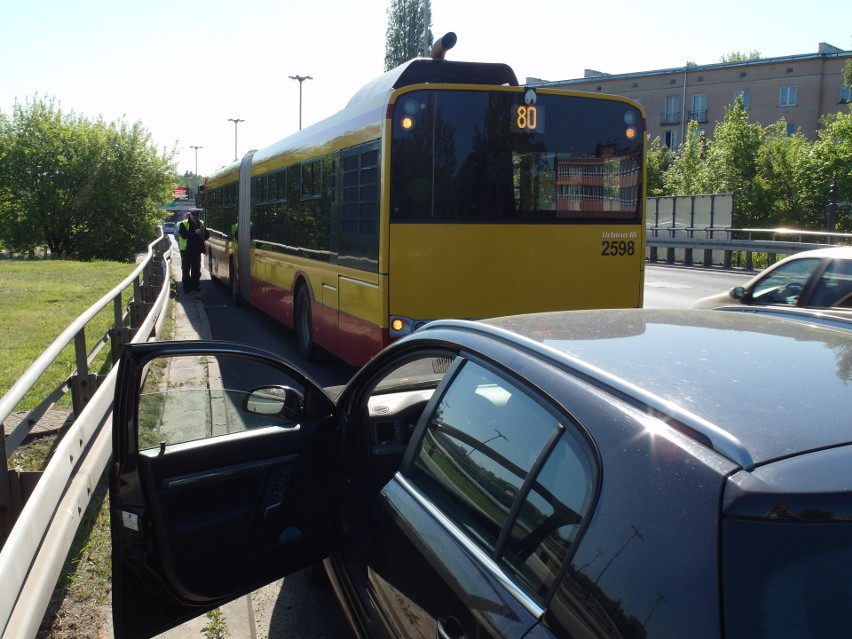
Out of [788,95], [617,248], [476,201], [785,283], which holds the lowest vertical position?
[785,283]

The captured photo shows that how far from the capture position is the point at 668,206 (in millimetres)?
33031

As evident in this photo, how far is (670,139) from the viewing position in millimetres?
73312

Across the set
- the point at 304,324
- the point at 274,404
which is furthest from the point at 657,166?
the point at 274,404

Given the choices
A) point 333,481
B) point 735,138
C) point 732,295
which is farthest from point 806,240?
point 333,481

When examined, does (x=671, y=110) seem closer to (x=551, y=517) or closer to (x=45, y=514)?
(x=45, y=514)

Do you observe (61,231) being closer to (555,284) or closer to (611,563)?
(555,284)

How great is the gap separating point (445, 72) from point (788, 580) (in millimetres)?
7448

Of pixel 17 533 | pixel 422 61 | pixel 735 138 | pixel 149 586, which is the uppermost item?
pixel 735 138

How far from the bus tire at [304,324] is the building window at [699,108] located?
65.0 metres

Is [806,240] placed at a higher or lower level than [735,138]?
lower

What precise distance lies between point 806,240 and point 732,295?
26879 mm

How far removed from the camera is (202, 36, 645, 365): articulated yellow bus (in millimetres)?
7812

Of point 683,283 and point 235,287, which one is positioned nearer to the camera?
point 235,287

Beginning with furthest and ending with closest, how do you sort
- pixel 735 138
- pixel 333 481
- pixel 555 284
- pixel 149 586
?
pixel 735 138 → pixel 555 284 → pixel 333 481 → pixel 149 586
